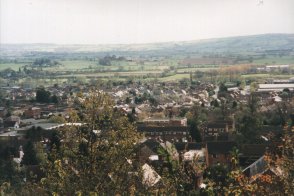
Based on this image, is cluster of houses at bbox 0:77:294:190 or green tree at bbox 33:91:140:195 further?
cluster of houses at bbox 0:77:294:190

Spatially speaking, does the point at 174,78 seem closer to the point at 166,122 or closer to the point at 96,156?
the point at 166,122

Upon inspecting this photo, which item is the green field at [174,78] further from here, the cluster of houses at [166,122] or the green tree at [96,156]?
the green tree at [96,156]

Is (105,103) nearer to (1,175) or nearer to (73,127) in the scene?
(73,127)

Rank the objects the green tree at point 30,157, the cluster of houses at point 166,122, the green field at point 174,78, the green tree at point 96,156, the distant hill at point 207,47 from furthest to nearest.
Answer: the distant hill at point 207,47 < the green field at point 174,78 < the green tree at point 30,157 < the cluster of houses at point 166,122 < the green tree at point 96,156

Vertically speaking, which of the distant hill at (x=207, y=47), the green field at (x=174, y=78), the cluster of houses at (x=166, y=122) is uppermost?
the cluster of houses at (x=166, y=122)

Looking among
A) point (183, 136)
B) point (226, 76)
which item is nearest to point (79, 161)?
point (183, 136)

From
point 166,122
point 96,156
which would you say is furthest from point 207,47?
point 96,156

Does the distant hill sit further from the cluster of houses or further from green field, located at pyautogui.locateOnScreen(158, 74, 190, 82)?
the cluster of houses

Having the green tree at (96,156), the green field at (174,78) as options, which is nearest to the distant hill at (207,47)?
the green field at (174,78)

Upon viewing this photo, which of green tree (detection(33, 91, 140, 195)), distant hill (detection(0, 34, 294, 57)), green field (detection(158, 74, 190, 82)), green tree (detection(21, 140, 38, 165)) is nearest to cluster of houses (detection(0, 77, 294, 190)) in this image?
green tree (detection(21, 140, 38, 165))

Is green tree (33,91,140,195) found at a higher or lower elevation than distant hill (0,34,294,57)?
higher

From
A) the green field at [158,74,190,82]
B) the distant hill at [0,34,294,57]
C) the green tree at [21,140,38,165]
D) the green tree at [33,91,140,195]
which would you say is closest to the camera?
the green tree at [33,91,140,195]
